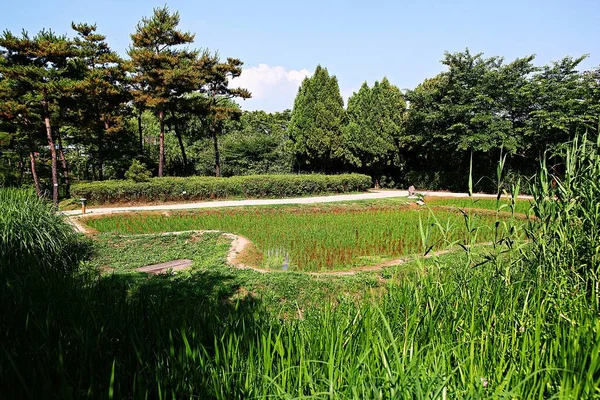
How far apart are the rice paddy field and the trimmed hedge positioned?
3.13 m

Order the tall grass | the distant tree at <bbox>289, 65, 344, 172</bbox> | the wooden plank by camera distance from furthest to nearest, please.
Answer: the distant tree at <bbox>289, 65, 344, 172</bbox> < the wooden plank < the tall grass

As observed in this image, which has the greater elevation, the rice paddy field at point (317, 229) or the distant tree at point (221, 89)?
the distant tree at point (221, 89)

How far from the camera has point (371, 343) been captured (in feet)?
5.29

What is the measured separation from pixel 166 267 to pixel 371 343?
5.30 meters

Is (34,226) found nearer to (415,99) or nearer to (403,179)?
(415,99)

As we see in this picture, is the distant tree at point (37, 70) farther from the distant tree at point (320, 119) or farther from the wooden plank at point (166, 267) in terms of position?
the distant tree at point (320, 119)

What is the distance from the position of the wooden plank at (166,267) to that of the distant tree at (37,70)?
25.5ft

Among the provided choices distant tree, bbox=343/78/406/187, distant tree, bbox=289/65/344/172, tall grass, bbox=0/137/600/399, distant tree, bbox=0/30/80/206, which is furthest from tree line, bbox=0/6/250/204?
tall grass, bbox=0/137/600/399

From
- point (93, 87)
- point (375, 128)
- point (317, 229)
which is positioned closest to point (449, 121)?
point (375, 128)

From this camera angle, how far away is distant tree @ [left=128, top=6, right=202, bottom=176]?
51.4 feet

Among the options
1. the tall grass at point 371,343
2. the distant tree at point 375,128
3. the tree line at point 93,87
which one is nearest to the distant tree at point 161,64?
the tree line at point 93,87

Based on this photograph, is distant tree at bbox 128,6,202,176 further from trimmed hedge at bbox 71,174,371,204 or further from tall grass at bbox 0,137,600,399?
tall grass at bbox 0,137,600,399

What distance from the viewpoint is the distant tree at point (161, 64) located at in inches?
617

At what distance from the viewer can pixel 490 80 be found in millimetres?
17375
